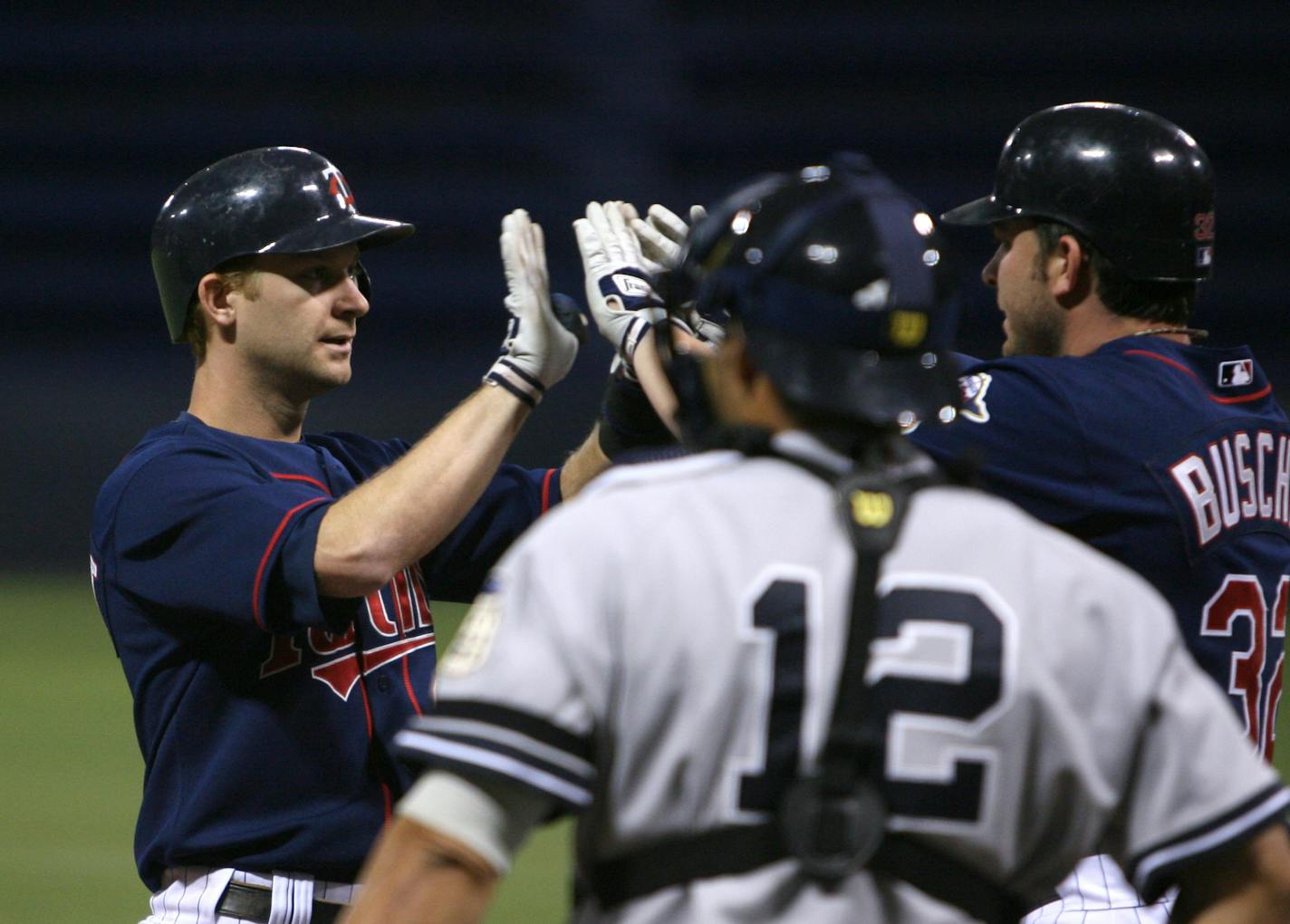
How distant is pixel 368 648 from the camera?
2.81m

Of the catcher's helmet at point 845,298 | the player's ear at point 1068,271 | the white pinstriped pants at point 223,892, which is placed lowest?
the white pinstriped pants at point 223,892

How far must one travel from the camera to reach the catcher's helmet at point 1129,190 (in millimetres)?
2836

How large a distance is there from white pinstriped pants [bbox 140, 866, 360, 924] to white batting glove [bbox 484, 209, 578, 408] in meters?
0.88

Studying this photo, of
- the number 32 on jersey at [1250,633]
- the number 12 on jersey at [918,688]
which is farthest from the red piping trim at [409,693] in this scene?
the number 12 on jersey at [918,688]

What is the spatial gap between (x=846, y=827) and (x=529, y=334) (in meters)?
1.65

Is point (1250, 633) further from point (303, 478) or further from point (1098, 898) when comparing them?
point (303, 478)

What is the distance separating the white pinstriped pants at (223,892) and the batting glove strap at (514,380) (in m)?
0.87

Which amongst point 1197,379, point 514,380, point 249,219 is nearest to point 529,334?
point 514,380

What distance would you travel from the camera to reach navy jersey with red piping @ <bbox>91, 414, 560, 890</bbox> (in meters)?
2.64

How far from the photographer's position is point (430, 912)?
1.43 metres

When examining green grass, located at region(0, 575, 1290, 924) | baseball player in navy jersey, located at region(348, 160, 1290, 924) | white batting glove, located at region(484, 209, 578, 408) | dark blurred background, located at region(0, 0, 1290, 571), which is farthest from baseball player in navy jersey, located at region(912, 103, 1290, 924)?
dark blurred background, located at region(0, 0, 1290, 571)

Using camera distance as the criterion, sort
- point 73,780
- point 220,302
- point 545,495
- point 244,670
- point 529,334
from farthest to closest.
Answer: point 73,780 → point 545,495 → point 220,302 → point 529,334 → point 244,670

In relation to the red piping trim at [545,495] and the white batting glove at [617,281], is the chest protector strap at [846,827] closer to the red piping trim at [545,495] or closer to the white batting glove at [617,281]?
the white batting glove at [617,281]

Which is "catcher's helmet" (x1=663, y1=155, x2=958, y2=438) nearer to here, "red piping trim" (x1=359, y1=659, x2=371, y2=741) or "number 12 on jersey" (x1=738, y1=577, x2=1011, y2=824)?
"number 12 on jersey" (x1=738, y1=577, x2=1011, y2=824)
